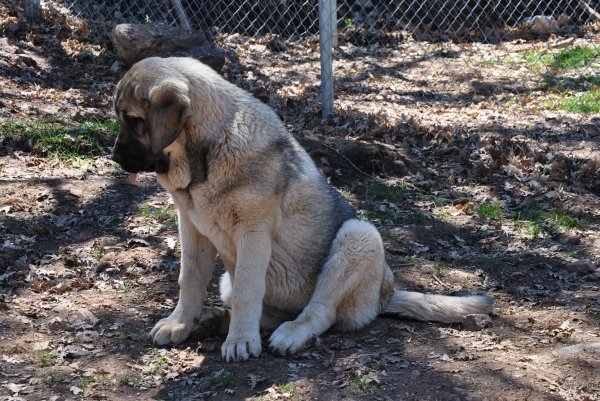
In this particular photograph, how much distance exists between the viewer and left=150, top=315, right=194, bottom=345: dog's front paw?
14.5ft

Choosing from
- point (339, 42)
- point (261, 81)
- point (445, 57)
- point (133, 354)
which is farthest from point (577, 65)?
point (133, 354)

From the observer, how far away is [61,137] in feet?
25.5

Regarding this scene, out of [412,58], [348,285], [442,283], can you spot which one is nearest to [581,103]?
[412,58]

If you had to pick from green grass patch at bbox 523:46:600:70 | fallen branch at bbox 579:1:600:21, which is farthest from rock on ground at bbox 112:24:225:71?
fallen branch at bbox 579:1:600:21

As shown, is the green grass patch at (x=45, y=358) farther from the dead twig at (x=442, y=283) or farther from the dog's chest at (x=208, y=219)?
the dead twig at (x=442, y=283)

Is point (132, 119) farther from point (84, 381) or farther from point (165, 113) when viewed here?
point (84, 381)

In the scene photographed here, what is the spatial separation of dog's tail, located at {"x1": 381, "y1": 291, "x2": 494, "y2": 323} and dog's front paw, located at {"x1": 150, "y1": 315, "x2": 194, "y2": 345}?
1.38 metres

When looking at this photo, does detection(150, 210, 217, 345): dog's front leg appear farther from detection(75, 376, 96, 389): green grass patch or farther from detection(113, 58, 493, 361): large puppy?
detection(75, 376, 96, 389): green grass patch

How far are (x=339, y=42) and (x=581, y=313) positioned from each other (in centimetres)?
873

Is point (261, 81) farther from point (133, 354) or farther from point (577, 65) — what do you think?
point (133, 354)

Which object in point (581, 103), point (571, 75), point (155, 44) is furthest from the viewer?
point (571, 75)

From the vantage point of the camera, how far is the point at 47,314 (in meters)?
4.71

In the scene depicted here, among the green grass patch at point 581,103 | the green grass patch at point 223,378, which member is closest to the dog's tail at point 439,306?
the green grass patch at point 223,378

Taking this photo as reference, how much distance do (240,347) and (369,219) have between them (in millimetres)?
2910
